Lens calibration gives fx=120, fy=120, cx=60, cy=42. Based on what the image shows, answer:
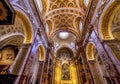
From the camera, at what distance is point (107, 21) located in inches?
295

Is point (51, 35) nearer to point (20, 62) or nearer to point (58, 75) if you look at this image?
point (58, 75)

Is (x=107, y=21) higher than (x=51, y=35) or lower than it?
lower

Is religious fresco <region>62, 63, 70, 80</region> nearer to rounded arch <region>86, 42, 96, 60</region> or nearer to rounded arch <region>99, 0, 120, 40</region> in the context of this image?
rounded arch <region>86, 42, 96, 60</region>

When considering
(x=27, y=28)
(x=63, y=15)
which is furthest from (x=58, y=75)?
(x=27, y=28)

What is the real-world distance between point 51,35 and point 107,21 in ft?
27.0

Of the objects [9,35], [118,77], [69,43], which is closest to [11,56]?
[9,35]

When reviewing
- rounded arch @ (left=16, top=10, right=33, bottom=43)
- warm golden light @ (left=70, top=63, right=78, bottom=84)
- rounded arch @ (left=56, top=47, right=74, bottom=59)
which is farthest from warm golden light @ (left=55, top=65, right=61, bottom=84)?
rounded arch @ (left=16, top=10, right=33, bottom=43)

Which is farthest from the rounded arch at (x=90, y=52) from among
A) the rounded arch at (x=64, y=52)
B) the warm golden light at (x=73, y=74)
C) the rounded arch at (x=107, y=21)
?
the rounded arch at (x=64, y=52)

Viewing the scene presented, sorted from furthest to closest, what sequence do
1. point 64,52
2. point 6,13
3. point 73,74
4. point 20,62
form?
point 64,52, point 73,74, point 20,62, point 6,13

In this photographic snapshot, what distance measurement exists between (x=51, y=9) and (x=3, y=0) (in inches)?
378

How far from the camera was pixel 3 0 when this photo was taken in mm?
3869

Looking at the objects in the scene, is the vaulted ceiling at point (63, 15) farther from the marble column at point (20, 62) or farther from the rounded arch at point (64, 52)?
the rounded arch at point (64, 52)

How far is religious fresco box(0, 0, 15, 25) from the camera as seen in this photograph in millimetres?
4030

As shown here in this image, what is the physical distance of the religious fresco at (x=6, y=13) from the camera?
4030 millimetres
